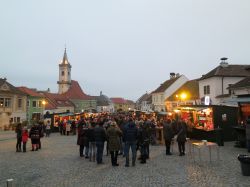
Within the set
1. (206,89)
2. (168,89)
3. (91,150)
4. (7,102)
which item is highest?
(168,89)

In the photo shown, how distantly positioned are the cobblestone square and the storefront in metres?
5.82

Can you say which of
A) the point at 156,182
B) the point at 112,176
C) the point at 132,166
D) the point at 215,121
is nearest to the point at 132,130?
the point at 132,166

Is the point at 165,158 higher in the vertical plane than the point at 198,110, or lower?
lower

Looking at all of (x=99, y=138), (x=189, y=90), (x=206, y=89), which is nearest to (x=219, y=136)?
(x=99, y=138)

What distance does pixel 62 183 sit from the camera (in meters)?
8.59

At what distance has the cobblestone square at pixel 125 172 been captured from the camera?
28.0 ft

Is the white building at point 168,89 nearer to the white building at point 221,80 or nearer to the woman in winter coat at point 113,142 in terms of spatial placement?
the white building at point 221,80

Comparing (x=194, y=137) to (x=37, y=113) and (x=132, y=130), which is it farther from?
(x=37, y=113)

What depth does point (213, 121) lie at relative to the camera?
1892 centimetres

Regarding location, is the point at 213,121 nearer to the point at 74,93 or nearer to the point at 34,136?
the point at 34,136

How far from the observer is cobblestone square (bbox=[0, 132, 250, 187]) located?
8.54 metres

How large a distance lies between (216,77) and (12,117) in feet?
108

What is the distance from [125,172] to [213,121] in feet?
35.9

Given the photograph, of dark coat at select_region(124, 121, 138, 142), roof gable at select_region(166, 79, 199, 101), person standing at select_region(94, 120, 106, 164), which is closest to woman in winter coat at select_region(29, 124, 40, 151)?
person standing at select_region(94, 120, 106, 164)
